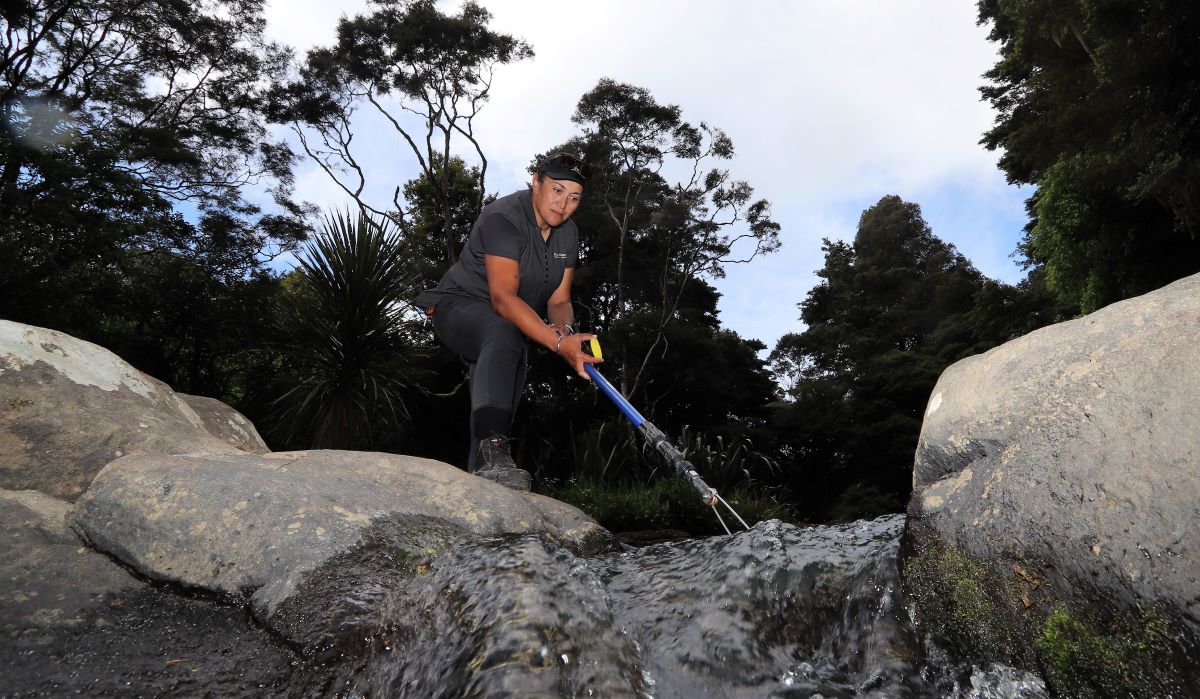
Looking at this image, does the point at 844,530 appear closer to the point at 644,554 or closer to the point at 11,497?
the point at 644,554

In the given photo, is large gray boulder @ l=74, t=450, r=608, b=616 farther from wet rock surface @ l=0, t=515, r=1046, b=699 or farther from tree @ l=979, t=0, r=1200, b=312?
tree @ l=979, t=0, r=1200, b=312

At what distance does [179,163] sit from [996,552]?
14897 millimetres

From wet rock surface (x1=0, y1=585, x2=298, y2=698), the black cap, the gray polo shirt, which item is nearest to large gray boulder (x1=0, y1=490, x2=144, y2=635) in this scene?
wet rock surface (x1=0, y1=585, x2=298, y2=698)

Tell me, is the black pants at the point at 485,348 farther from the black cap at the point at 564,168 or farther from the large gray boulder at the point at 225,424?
the large gray boulder at the point at 225,424

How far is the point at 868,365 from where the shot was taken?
1767cm

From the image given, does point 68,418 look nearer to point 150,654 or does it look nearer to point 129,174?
point 150,654

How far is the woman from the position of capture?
3459 millimetres

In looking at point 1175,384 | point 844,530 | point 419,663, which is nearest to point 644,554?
point 844,530

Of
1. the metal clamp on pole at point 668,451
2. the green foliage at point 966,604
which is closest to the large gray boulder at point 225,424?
the metal clamp on pole at point 668,451

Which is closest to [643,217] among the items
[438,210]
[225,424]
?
[438,210]

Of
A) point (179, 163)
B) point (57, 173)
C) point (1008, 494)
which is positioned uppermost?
point (179, 163)

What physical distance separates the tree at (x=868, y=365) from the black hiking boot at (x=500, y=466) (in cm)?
968

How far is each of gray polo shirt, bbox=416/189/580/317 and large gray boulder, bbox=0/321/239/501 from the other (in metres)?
1.34

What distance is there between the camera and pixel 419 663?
1518 millimetres
